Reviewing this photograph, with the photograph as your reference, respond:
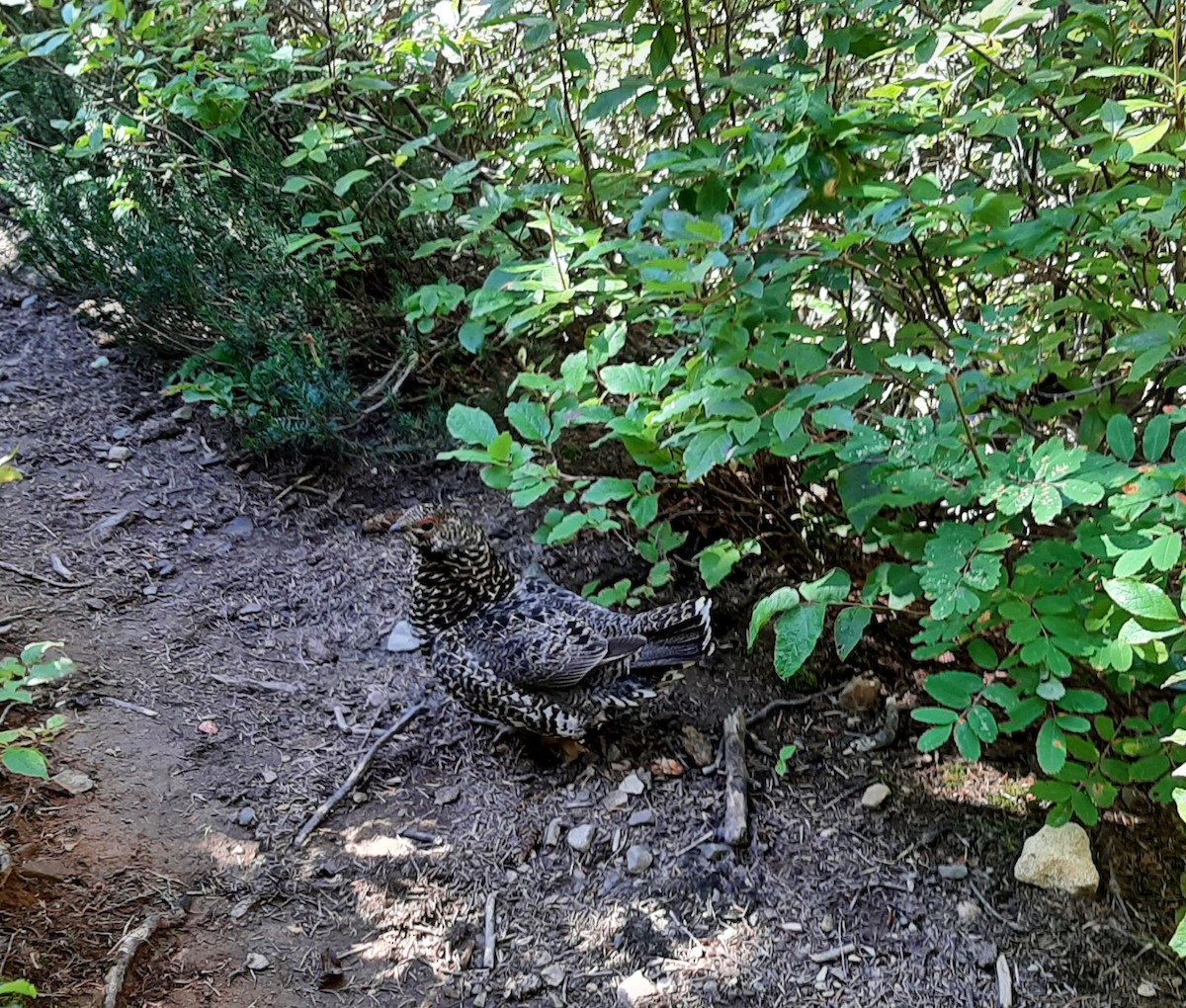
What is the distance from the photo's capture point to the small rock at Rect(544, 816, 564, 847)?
3203 mm

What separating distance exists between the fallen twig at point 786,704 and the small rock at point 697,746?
0.67 ft

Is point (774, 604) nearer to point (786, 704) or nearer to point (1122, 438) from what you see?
point (1122, 438)

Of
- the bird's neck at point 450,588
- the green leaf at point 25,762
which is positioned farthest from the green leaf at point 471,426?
the green leaf at point 25,762

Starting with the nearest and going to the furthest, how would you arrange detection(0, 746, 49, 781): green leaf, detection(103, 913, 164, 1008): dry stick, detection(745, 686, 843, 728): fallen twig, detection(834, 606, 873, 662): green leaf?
detection(0, 746, 49, 781): green leaf → detection(834, 606, 873, 662): green leaf → detection(103, 913, 164, 1008): dry stick → detection(745, 686, 843, 728): fallen twig

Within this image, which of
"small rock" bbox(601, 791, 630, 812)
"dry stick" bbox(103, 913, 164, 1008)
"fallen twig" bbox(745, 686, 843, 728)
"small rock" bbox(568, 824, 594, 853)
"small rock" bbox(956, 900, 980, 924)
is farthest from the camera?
"fallen twig" bbox(745, 686, 843, 728)

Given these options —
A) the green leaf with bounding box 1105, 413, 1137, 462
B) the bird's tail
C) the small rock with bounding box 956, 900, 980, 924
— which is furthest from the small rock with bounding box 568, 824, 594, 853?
→ the green leaf with bounding box 1105, 413, 1137, 462

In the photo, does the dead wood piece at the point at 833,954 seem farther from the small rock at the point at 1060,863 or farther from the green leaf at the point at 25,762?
the green leaf at the point at 25,762

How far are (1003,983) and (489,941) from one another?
154cm

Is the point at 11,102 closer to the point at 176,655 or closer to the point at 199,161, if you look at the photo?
the point at 199,161

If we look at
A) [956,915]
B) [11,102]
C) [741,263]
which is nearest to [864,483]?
[741,263]

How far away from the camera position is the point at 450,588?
359cm

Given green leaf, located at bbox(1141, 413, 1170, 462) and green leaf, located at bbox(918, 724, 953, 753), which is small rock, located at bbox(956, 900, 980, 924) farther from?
green leaf, located at bbox(1141, 413, 1170, 462)

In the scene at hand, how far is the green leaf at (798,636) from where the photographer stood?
2.11m

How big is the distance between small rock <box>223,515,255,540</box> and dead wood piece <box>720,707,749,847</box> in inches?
109
